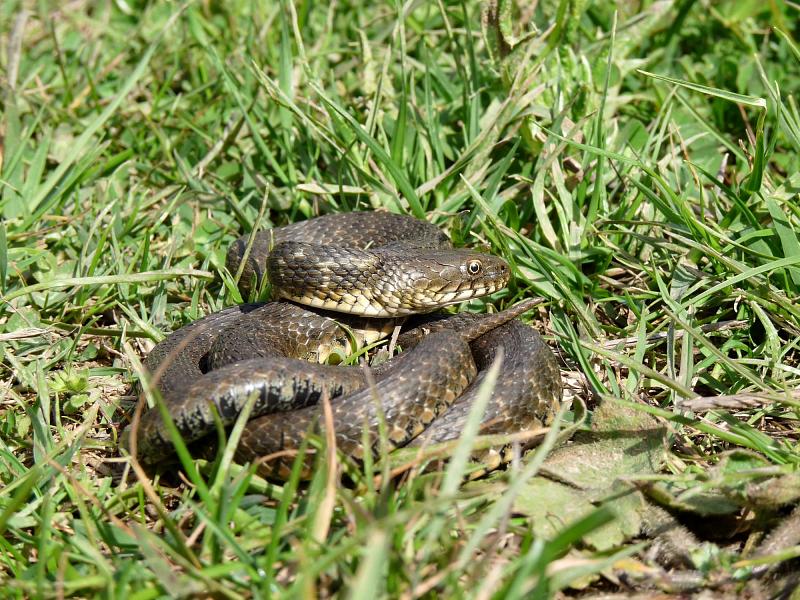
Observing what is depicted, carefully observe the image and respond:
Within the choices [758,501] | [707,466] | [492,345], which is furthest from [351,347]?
[758,501]

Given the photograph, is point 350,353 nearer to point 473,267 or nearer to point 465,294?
point 465,294

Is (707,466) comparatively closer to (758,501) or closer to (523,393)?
(758,501)

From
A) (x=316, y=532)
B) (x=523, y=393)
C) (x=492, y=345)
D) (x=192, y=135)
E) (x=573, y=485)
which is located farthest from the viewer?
(x=192, y=135)

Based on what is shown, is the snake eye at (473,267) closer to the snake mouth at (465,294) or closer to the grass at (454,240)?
the snake mouth at (465,294)

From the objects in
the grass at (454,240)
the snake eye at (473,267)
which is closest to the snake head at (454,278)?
the snake eye at (473,267)

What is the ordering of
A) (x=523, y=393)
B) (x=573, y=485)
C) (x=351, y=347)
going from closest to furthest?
(x=573, y=485) → (x=523, y=393) → (x=351, y=347)
